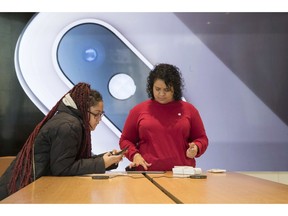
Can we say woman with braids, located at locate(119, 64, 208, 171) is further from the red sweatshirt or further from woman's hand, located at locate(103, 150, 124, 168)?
woman's hand, located at locate(103, 150, 124, 168)

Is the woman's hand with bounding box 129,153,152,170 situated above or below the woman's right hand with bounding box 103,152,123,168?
below

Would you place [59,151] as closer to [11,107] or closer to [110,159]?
[110,159]

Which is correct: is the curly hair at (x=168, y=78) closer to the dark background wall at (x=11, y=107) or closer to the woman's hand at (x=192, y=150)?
the woman's hand at (x=192, y=150)

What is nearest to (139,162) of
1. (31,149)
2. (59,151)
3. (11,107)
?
(59,151)

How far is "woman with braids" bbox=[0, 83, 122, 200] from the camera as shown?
2.22 metres

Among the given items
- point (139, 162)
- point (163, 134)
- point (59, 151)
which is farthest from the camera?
point (163, 134)

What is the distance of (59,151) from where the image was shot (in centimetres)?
222

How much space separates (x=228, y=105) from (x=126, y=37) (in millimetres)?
1231

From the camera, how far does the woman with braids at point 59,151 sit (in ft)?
7.30

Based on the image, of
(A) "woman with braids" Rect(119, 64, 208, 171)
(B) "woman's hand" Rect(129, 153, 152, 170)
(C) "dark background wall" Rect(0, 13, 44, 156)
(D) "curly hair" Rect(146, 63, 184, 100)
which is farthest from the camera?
(C) "dark background wall" Rect(0, 13, 44, 156)

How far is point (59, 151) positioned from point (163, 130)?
0.79 metres

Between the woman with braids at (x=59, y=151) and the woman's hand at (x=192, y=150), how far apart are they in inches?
19.5

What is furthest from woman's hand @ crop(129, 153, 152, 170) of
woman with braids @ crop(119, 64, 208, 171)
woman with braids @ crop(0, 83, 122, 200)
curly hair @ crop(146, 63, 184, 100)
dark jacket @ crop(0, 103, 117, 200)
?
curly hair @ crop(146, 63, 184, 100)
